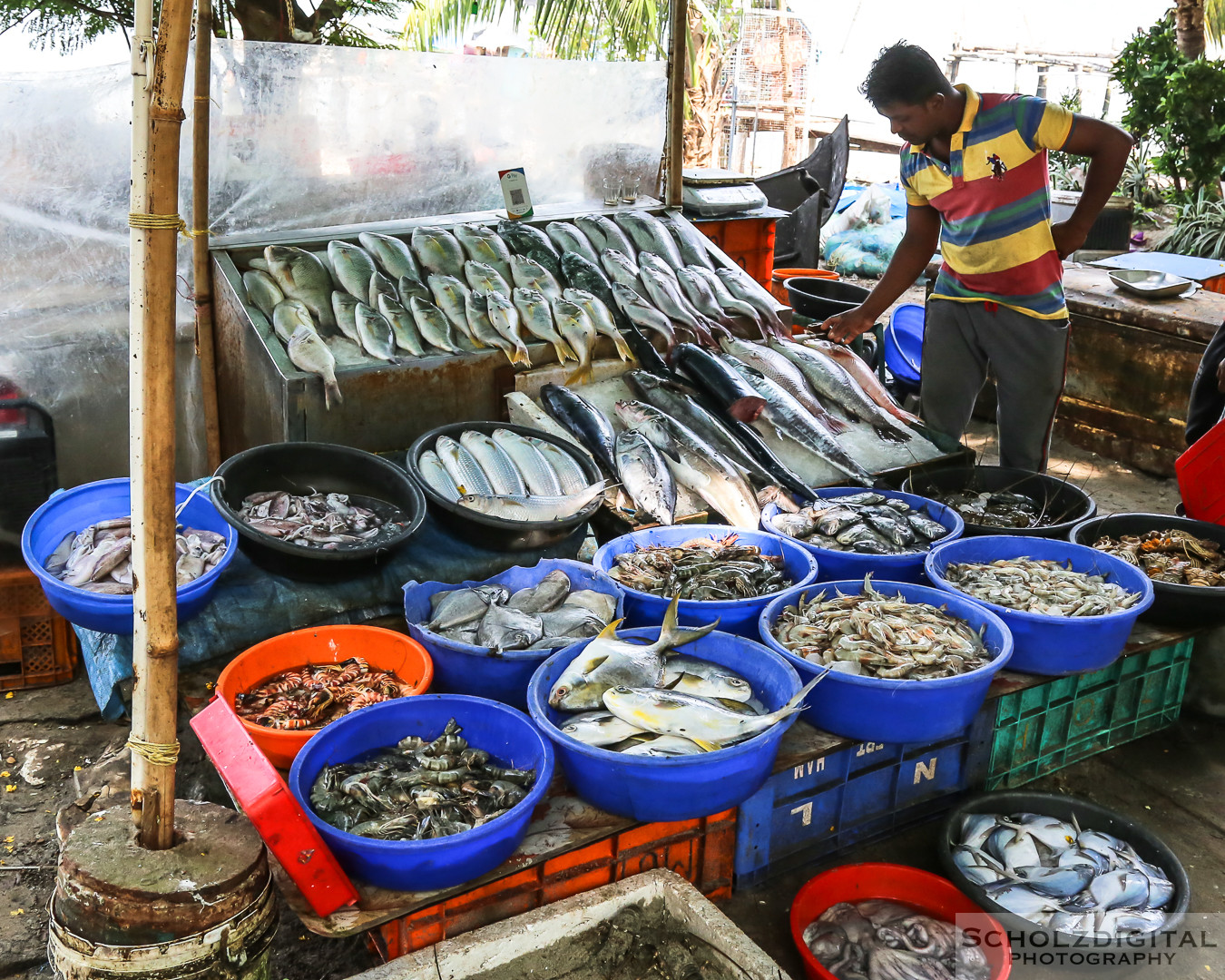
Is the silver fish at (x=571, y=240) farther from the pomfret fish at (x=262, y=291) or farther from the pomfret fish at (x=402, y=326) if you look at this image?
the pomfret fish at (x=262, y=291)

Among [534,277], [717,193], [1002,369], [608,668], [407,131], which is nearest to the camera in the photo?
[608,668]

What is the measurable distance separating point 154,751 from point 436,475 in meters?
1.63

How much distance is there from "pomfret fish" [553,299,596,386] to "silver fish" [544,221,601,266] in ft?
2.10

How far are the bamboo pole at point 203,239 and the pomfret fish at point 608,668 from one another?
108 inches

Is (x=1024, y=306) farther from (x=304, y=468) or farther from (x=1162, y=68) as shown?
(x=1162, y=68)

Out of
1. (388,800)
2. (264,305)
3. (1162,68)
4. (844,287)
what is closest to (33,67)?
(264,305)

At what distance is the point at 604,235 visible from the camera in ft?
16.8

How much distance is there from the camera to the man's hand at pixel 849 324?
451 cm

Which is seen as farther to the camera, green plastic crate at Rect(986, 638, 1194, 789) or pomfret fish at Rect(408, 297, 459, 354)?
pomfret fish at Rect(408, 297, 459, 354)

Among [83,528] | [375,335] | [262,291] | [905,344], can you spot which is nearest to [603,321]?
[375,335]

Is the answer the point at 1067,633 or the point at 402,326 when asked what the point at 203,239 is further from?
the point at 1067,633

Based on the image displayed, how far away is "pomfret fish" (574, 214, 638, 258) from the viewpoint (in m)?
5.07

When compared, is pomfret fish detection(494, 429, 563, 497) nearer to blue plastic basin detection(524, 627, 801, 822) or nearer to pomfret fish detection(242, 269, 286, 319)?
blue plastic basin detection(524, 627, 801, 822)

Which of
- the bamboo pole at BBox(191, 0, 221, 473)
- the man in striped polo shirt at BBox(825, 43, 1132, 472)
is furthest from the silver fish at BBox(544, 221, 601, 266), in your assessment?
the bamboo pole at BBox(191, 0, 221, 473)
